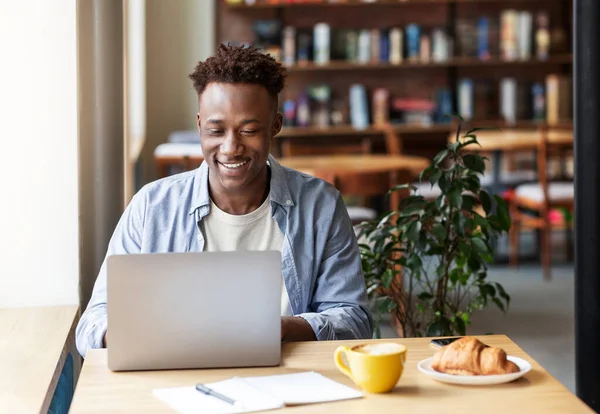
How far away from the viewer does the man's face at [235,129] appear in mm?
1913

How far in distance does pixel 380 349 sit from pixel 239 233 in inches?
23.7

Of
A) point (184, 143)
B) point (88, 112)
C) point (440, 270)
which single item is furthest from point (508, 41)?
point (88, 112)

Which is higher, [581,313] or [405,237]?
[405,237]

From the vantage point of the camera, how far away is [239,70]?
Answer: 194 centimetres

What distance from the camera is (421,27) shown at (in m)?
7.14

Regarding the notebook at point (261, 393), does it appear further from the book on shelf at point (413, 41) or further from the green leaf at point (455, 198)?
the book on shelf at point (413, 41)

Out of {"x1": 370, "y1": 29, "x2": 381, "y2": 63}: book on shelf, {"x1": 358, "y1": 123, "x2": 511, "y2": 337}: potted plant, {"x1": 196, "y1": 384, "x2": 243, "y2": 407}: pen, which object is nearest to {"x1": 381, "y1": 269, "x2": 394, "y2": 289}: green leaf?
{"x1": 358, "y1": 123, "x2": 511, "y2": 337}: potted plant

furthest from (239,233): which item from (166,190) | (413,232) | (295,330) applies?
(413,232)

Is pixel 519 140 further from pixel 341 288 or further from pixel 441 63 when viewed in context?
pixel 341 288

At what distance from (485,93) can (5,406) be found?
19.5ft

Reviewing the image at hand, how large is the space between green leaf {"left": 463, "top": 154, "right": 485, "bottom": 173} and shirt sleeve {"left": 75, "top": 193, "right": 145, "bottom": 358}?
4.07 feet

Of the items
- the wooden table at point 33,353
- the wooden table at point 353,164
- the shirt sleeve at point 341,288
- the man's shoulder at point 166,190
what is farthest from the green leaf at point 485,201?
the wooden table at point 353,164

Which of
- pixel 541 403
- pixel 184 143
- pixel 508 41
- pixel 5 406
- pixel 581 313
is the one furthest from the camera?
pixel 508 41

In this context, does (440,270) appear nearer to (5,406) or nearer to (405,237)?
(405,237)
